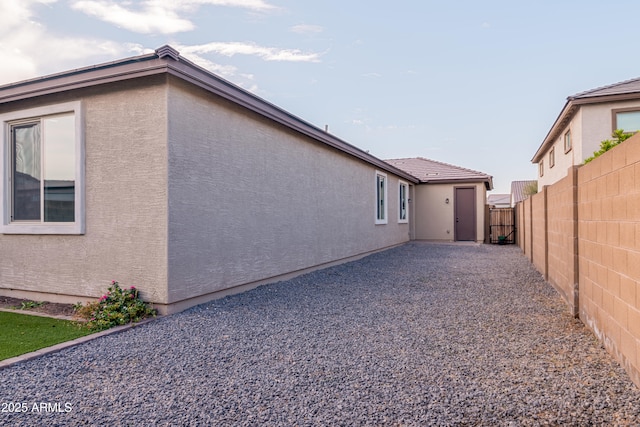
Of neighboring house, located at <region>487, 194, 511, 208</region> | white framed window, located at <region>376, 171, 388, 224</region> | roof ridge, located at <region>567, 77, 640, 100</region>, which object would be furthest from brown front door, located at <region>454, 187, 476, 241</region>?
neighboring house, located at <region>487, 194, 511, 208</region>

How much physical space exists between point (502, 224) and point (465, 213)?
68.1 inches

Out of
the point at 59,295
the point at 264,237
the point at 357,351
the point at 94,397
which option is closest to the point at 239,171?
the point at 264,237

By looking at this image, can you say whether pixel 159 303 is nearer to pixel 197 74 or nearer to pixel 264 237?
pixel 264 237

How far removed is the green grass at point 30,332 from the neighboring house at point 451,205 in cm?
1538

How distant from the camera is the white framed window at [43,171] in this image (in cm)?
530

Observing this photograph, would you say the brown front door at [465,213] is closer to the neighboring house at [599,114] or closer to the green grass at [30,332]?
the neighboring house at [599,114]

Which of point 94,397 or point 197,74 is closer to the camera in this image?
point 94,397

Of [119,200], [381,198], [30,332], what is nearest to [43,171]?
[119,200]

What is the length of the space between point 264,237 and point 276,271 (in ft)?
2.51

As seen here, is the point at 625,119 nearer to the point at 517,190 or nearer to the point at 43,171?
the point at 43,171

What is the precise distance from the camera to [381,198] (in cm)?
1355

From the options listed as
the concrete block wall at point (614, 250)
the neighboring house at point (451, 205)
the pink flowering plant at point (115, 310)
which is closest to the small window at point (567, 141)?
the neighboring house at point (451, 205)

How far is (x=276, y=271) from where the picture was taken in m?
7.20

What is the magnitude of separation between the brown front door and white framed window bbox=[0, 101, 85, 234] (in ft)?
51.1
